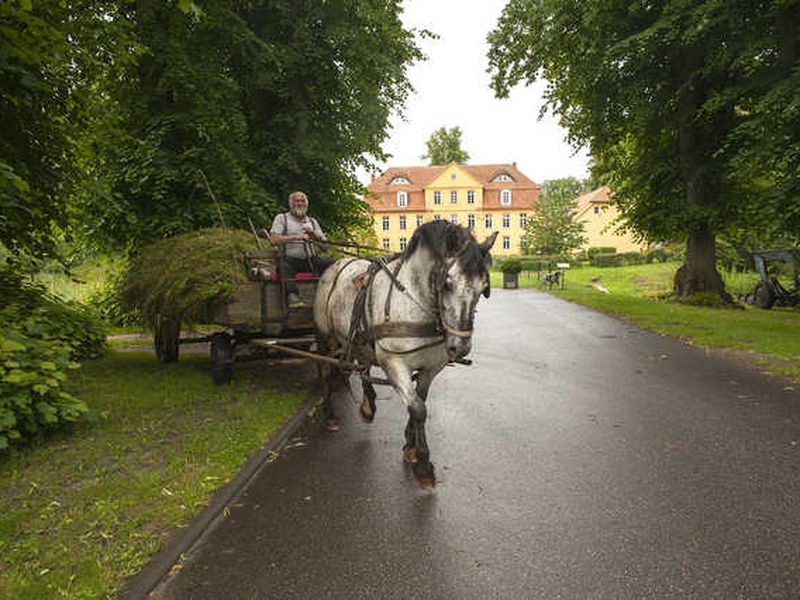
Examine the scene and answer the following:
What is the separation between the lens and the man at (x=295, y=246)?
6.04 metres

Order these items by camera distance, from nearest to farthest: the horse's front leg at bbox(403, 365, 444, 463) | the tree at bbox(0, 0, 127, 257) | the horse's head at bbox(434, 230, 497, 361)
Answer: the horse's head at bbox(434, 230, 497, 361) < the horse's front leg at bbox(403, 365, 444, 463) < the tree at bbox(0, 0, 127, 257)

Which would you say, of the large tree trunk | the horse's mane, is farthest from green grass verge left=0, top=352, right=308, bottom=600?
the large tree trunk

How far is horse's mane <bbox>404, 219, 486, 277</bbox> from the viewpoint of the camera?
11.1ft

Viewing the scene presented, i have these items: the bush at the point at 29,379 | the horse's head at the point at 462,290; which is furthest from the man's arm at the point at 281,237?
the horse's head at the point at 462,290

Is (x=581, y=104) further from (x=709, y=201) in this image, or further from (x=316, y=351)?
(x=316, y=351)

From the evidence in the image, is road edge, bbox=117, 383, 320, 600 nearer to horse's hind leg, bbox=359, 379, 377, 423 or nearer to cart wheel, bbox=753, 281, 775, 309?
horse's hind leg, bbox=359, 379, 377, 423

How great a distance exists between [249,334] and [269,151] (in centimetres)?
617

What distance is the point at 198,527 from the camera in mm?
3111

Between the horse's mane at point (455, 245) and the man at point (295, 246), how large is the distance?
8.71 ft

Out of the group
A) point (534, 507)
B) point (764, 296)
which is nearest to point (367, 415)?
point (534, 507)

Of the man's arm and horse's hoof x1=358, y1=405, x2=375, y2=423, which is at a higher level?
the man's arm

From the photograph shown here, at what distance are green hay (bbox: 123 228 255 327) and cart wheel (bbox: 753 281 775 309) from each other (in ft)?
59.7

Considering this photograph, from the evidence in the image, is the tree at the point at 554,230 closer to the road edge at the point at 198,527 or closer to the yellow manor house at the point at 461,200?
the yellow manor house at the point at 461,200

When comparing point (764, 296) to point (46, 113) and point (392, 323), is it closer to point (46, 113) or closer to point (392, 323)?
point (392, 323)
